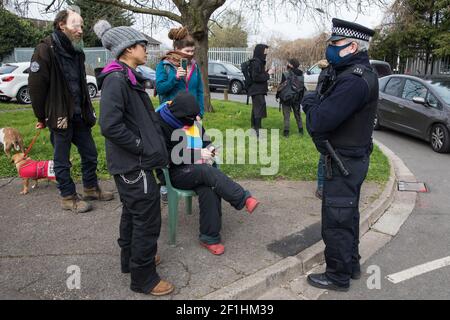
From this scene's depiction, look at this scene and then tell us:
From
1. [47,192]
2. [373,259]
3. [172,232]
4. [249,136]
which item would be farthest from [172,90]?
[249,136]

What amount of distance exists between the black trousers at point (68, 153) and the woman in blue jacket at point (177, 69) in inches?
38.9

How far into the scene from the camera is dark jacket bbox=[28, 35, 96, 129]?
4245mm

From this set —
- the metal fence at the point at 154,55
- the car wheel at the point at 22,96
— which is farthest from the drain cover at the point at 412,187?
the metal fence at the point at 154,55

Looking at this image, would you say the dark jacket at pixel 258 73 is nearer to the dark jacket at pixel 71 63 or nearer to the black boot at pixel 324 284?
the dark jacket at pixel 71 63

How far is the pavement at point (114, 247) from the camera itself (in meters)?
3.24

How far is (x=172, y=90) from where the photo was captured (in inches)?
189

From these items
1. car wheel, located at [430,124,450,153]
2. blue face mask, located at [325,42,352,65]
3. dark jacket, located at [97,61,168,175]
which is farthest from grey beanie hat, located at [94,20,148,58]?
car wheel, located at [430,124,450,153]

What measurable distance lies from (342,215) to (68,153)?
3033 mm

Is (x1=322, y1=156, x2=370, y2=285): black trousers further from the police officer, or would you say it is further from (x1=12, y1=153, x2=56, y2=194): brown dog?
(x1=12, y1=153, x2=56, y2=194): brown dog

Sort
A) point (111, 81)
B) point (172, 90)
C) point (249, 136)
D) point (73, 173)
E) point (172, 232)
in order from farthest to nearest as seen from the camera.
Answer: point (249, 136), point (73, 173), point (172, 90), point (172, 232), point (111, 81)

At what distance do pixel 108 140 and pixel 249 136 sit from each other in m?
5.76

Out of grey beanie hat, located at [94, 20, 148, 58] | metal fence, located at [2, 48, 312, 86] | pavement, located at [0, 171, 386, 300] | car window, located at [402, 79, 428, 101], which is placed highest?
metal fence, located at [2, 48, 312, 86]

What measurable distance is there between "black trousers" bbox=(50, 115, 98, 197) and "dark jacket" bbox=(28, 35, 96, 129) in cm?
15

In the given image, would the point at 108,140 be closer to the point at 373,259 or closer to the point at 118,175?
the point at 118,175
